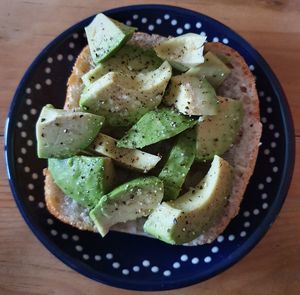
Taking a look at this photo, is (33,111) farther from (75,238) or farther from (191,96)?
(191,96)

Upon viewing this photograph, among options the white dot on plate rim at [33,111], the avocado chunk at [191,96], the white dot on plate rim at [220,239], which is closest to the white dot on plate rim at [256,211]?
the white dot on plate rim at [220,239]

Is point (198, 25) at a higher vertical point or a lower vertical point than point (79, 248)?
higher

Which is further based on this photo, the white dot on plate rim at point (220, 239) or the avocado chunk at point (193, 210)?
the white dot on plate rim at point (220, 239)

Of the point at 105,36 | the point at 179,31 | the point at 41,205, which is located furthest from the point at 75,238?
the point at 179,31

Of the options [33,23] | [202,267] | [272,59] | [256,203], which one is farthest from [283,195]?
[33,23]

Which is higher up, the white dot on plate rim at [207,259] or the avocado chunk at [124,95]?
the avocado chunk at [124,95]

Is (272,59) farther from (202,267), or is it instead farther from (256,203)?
(202,267)

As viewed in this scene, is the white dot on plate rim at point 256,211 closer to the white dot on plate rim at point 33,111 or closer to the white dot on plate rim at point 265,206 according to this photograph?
A: the white dot on plate rim at point 265,206
